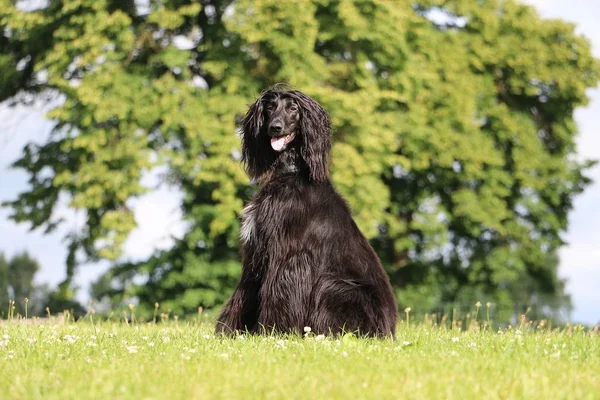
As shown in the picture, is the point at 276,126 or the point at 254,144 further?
the point at 254,144

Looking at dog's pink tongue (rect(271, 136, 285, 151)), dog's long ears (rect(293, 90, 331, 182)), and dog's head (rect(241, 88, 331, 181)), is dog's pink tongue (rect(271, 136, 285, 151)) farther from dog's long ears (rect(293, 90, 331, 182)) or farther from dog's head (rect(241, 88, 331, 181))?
dog's long ears (rect(293, 90, 331, 182))

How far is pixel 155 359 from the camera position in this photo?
20.5ft

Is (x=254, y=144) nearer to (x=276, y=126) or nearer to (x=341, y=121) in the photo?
(x=276, y=126)

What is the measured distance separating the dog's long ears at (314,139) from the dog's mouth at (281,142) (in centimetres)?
11

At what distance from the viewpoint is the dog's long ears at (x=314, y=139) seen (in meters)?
→ 7.57

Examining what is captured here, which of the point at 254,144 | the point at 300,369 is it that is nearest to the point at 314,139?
the point at 254,144

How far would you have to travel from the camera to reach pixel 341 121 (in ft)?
69.2

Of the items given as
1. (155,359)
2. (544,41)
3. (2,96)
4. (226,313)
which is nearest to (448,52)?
(544,41)

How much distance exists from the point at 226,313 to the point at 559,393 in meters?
3.63

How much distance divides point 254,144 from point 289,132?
50 cm

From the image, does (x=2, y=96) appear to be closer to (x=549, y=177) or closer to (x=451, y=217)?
(x=451, y=217)

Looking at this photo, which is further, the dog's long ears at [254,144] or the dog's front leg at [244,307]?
the dog's long ears at [254,144]

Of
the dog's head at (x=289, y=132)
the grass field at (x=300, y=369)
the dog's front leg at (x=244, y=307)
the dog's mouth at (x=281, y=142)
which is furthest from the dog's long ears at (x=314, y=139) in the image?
the grass field at (x=300, y=369)

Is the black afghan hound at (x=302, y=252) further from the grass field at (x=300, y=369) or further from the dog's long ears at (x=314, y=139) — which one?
the grass field at (x=300, y=369)
